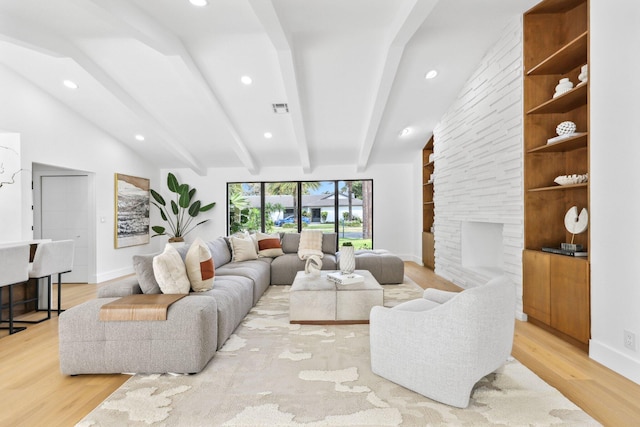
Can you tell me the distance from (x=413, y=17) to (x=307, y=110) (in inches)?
97.0

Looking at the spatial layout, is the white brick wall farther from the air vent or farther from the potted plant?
the potted plant

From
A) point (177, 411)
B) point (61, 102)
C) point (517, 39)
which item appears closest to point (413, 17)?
point (517, 39)

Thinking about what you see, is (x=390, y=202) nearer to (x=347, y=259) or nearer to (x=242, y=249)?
(x=242, y=249)

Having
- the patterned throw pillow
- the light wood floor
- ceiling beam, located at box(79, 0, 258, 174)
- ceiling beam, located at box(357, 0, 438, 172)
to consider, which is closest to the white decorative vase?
the light wood floor

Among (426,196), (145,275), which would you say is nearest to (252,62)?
(145,275)

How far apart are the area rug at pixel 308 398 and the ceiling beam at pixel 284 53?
290 centimetres

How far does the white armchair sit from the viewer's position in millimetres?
1831

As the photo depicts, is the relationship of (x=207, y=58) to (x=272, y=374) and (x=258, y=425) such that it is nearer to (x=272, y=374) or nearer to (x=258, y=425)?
(x=272, y=374)

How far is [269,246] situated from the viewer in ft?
17.7

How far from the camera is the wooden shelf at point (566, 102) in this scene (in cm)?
281

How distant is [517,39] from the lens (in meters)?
3.50

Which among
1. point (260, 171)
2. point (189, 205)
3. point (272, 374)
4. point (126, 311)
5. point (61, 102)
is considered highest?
point (61, 102)

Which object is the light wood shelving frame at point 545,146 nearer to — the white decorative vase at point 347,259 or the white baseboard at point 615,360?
the white baseboard at point 615,360

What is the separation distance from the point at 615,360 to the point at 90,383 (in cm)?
357
